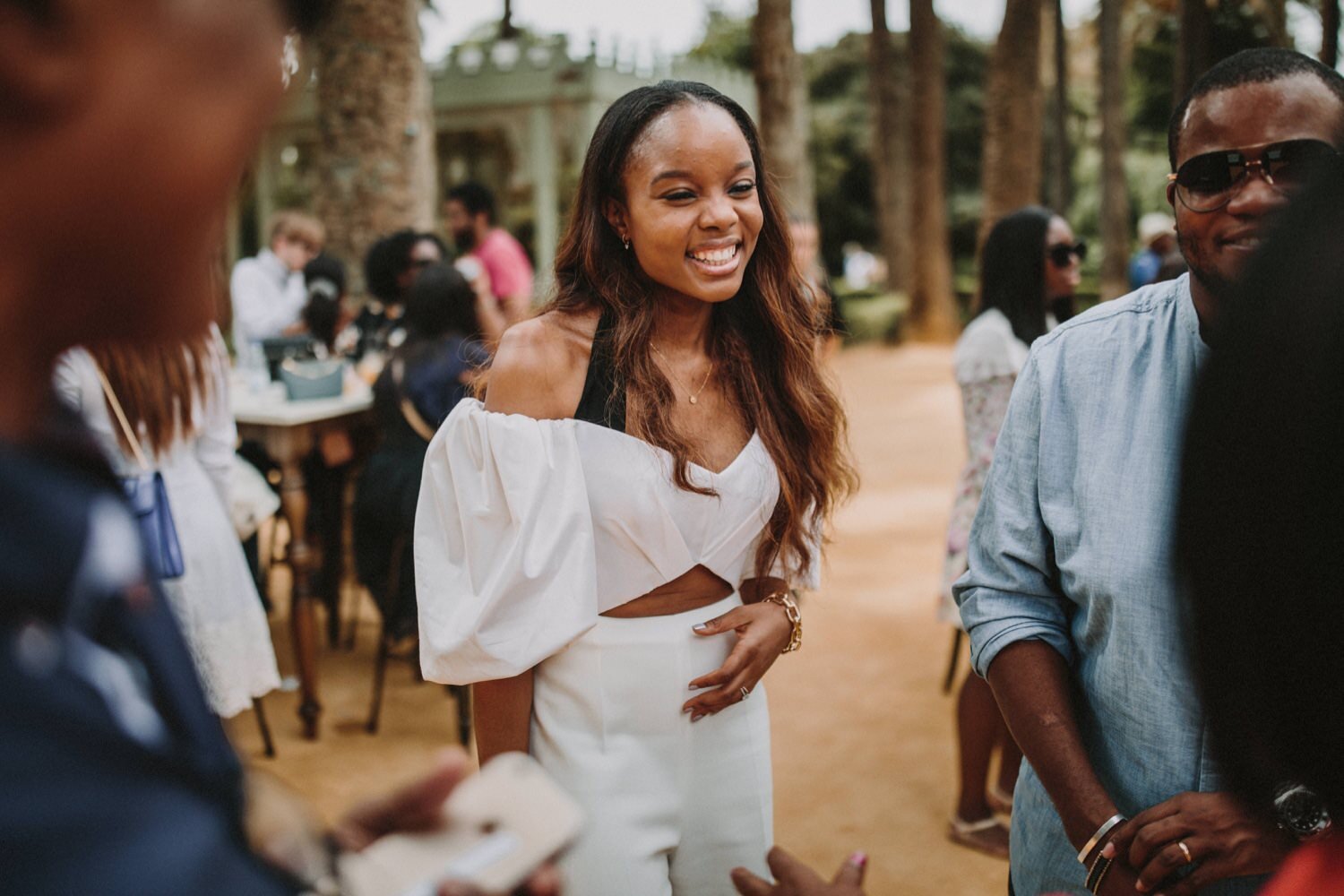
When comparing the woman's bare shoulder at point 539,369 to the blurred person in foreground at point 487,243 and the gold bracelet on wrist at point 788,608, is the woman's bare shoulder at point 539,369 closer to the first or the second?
the gold bracelet on wrist at point 788,608

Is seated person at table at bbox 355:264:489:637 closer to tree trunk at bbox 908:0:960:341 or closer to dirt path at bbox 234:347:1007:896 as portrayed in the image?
dirt path at bbox 234:347:1007:896

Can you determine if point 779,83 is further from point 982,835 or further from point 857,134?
point 857,134

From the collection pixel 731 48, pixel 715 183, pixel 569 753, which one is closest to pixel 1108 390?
pixel 715 183

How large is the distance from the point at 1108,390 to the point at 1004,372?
215cm

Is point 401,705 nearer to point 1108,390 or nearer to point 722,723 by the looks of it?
point 722,723

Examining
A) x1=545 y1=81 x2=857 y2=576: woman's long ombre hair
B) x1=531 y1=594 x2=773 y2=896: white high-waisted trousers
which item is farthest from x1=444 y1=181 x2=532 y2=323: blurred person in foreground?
x1=531 y1=594 x2=773 y2=896: white high-waisted trousers

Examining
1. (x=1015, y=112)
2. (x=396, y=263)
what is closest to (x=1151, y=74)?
(x=1015, y=112)

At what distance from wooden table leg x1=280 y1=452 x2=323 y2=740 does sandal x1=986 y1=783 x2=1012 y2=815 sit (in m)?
2.86

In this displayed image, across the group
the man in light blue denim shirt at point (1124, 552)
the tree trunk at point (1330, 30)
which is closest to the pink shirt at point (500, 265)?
the tree trunk at point (1330, 30)

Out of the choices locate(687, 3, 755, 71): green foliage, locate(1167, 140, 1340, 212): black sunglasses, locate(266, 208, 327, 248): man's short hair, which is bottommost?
locate(1167, 140, 1340, 212): black sunglasses

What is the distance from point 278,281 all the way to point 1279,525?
24.9 feet

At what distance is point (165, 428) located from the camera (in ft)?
4.40

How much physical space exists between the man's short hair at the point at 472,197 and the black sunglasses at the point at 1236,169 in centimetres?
619

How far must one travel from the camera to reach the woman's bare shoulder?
2.03 m
